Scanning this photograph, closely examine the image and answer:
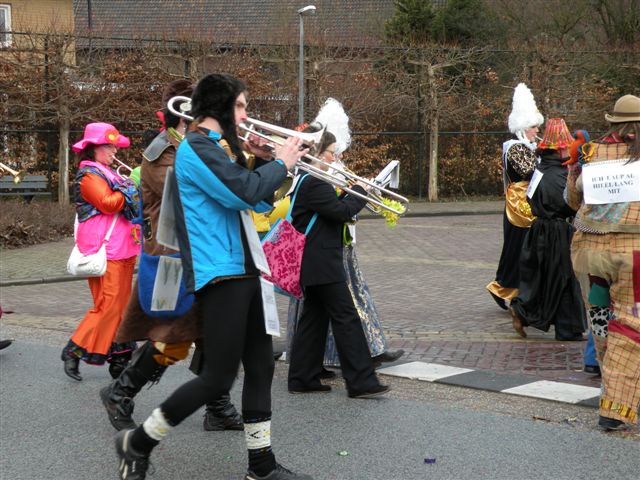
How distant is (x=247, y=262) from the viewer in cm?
431

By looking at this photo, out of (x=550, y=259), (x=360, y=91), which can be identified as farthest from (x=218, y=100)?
(x=360, y=91)

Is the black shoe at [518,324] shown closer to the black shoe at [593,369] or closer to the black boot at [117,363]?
the black shoe at [593,369]

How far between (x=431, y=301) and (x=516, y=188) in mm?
1887

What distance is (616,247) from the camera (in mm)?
5348

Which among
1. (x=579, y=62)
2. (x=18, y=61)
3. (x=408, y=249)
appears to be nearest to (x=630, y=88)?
(x=579, y=62)

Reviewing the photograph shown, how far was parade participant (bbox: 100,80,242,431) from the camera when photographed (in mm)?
5145

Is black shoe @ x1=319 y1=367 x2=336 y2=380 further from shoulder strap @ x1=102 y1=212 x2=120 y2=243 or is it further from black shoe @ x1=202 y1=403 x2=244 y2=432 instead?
shoulder strap @ x1=102 y1=212 x2=120 y2=243

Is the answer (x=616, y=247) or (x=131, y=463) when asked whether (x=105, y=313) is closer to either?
(x=131, y=463)

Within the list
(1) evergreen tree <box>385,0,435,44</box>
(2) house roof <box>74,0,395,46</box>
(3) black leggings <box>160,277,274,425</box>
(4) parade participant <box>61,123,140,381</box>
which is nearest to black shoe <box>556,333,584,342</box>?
(4) parade participant <box>61,123,140,381</box>

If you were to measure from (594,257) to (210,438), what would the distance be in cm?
230

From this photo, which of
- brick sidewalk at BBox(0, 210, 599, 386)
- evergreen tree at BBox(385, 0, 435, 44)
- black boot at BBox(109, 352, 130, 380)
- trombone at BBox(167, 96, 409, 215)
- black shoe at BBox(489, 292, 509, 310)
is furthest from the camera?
evergreen tree at BBox(385, 0, 435, 44)

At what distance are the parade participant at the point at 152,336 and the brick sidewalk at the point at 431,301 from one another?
87.4 inches

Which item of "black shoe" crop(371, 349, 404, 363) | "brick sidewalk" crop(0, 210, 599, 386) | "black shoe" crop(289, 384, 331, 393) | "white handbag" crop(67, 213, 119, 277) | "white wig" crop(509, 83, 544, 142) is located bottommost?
"brick sidewalk" crop(0, 210, 599, 386)

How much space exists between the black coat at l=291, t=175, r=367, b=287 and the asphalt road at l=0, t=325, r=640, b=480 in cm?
78
